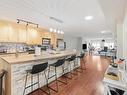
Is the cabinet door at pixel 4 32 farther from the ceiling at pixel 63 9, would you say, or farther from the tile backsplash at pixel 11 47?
→ the ceiling at pixel 63 9

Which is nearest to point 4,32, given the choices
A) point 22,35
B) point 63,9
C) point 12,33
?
point 12,33

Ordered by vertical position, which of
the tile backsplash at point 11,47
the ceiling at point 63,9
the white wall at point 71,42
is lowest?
the tile backsplash at point 11,47

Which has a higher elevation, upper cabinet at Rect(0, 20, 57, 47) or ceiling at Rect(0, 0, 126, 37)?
ceiling at Rect(0, 0, 126, 37)

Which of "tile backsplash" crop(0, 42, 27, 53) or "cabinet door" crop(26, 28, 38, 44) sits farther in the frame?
"cabinet door" crop(26, 28, 38, 44)

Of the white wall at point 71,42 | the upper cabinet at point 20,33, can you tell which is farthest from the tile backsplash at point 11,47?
the white wall at point 71,42

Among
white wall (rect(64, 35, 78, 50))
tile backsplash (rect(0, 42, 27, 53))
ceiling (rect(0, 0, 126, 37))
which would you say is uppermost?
ceiling (rect(0, 0, 126, 37))

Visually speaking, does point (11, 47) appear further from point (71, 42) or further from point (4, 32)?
point (71, 42)

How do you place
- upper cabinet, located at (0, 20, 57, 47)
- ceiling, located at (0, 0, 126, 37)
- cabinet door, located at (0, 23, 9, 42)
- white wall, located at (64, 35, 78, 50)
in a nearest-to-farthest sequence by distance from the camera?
ceiling, located at (0, 0, 126, 37) < cabinet door, located at (0, 23, 9, 42) < upper cabinet, located at (0, 20, 57, 47) < white wall, located at (64, 35, 78, 50)

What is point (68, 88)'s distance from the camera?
2844 mm

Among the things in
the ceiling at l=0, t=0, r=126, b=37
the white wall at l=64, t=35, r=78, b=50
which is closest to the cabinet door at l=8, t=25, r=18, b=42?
the ceiling at l=0, t=0, r=126, b=37

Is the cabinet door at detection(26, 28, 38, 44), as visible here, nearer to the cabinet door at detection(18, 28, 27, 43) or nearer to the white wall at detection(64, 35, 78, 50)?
the cabinet door at detection(18, 28, 27, 43)

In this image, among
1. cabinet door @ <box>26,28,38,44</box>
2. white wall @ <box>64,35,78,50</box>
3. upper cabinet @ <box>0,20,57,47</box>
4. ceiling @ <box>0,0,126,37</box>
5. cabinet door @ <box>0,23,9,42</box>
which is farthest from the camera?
white wall @ <box>64,35,78,50</box>

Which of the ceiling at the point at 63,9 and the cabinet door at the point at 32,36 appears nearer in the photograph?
the ceiling at the point at 63,9

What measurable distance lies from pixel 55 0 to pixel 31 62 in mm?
1658
